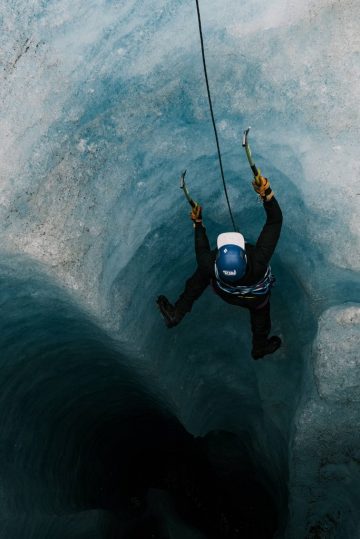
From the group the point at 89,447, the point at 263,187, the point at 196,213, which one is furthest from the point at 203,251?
the point at 89,447

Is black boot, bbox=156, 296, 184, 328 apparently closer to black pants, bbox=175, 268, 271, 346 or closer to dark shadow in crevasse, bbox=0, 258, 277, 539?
black pants, bbox=175, 268, 271, 346

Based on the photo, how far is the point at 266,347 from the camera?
4.16 meters

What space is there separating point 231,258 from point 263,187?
0.43 metres

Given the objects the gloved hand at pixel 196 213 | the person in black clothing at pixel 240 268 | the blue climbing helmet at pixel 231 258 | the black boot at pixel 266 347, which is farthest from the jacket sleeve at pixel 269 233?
the black boot at pixel 266 347

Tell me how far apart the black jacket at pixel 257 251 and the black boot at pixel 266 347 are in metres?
0.70

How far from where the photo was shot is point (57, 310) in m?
4.28

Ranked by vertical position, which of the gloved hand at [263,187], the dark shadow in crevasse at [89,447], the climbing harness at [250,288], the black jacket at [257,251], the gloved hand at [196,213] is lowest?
the dark shadow in crevasse at [89,447]

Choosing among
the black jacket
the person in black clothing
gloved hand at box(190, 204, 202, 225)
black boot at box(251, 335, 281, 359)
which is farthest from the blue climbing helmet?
black boot at box(251, 335, 281, 359)

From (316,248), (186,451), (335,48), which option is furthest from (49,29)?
(186,451)

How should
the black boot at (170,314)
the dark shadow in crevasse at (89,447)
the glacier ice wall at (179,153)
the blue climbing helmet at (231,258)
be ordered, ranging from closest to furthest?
the blue climbing helmet at (231,258) → the glacier ice wall at (179,153) → the black boot at (170,314) → the dark shadow in crevasse at (89,447)

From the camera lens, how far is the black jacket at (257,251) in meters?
3.27

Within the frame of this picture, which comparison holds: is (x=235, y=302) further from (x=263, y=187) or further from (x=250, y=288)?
(x=263, y=187)

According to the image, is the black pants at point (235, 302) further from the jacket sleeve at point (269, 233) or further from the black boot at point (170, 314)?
the jacket sleeve at point (269, 233)

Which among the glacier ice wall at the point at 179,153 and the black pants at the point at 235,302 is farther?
the black pants at the point at 235,302
